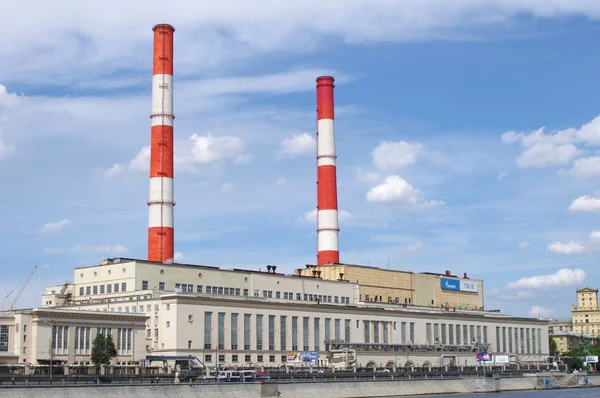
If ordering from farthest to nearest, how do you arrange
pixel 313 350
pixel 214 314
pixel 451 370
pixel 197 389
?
pixel 451 370 → pixel 313 350 → pixel 214 314 → pixel 197 389

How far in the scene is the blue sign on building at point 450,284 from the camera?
167 metres

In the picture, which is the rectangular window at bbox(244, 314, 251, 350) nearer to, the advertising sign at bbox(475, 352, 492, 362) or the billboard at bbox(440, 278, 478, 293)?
the advertising sign at bbox(475, 352, 492, 362)

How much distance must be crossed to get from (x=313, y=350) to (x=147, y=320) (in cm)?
2611

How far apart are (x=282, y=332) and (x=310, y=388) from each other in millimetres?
24417

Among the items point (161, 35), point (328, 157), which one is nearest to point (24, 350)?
point (161, 35)

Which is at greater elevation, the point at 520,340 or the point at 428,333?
the point at 428,333

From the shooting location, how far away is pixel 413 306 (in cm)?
15538

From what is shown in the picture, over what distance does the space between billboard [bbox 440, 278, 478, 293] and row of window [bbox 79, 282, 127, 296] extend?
65.3 meters

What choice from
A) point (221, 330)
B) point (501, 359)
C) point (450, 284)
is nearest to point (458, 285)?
point (450, 284)

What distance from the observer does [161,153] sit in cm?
13062

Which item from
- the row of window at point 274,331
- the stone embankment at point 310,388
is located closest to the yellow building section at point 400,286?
the row of window at point 274,331

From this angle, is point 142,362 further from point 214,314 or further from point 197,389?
point 197,389

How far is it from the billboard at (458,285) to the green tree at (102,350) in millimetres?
79319

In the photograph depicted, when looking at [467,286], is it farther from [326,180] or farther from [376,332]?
[326,180]
